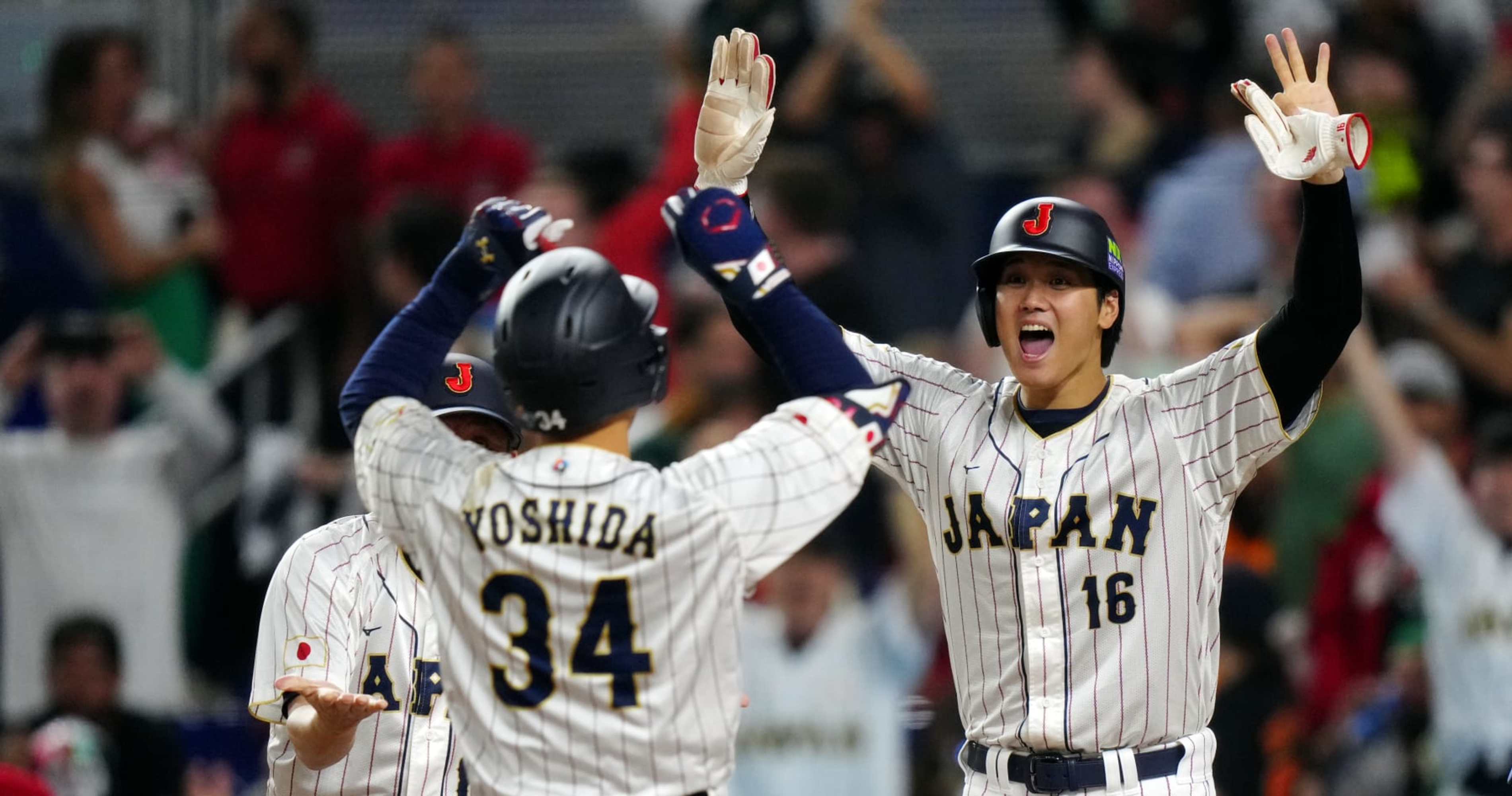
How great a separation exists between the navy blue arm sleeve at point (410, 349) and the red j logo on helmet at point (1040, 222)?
133cm

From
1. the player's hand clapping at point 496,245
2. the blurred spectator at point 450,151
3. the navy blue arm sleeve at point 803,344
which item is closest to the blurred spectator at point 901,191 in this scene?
the blurred spectator at point 450,151

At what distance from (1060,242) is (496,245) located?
1335 millimetres

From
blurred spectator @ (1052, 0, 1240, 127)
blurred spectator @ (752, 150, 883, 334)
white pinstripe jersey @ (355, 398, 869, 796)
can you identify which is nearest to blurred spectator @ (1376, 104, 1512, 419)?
blurred spectator @ (1052, 0, 1240, 127)

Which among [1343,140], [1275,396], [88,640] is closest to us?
[1343,140]

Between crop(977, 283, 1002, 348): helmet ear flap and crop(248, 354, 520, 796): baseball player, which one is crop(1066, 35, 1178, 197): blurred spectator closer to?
crop(977, 283, 1002, 348): helmet ear flap

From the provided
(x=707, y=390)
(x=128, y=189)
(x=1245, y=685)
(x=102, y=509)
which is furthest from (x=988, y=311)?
(x=128, y=189)

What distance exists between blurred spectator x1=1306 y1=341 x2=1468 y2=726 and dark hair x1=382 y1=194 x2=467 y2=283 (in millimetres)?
3949

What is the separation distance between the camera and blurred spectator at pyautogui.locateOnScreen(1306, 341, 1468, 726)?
328 inches

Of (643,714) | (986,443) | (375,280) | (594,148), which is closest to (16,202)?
(375,280)

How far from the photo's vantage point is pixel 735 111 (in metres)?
4.50

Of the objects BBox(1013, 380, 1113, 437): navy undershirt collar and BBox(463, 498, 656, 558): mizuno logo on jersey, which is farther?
BBox(1013, 380, 1113, 437): navy undershirt collar

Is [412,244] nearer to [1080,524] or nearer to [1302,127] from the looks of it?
[1080,524]

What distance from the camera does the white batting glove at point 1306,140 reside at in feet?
13.7

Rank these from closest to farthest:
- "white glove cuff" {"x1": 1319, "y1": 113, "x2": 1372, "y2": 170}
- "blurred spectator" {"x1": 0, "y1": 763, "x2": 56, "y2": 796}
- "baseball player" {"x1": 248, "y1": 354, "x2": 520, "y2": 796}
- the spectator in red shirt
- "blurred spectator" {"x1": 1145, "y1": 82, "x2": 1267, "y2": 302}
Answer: "white glove cuff" {"x1": 1319, "y1": 113, "x2": 1372, "y2": 170}, "baseball player" {"x1": 248, "y1": 354, "x2": 520, "y2": 796}, "blurred spectator" {"x1": 0, "y1": 763, "x2": 56, "y2": 796}, "blurred spectator" {"x1": 1145, "y1": 82, "x2": 1267, "y2": 302}, the spectator in red shirt
